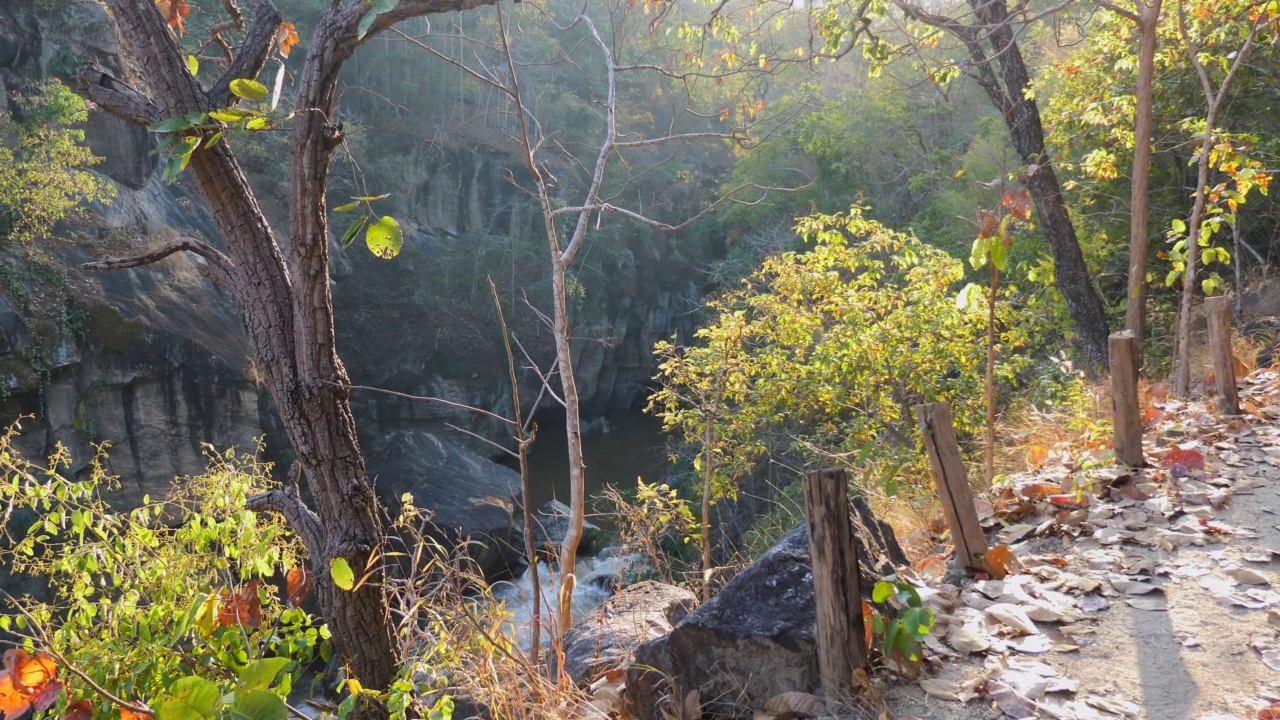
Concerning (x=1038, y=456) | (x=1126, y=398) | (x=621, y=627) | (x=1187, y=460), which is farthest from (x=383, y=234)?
(x=1038, y=456)

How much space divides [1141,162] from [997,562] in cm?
332

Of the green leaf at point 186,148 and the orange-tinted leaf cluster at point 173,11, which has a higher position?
the orange-tinted leaf cluster at point 173,11

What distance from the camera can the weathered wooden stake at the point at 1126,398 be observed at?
388 centimetres

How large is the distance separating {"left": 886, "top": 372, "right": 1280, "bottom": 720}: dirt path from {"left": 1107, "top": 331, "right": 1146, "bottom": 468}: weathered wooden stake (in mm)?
125

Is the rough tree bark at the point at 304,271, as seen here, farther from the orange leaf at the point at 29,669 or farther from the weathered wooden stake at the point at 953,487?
the weathered wooden stake at the point at 953,487

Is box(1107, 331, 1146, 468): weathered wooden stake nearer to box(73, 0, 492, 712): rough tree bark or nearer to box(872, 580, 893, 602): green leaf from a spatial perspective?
box(872, 580, 893, 602): green leaf

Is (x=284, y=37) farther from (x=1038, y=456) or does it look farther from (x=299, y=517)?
(x=1038, y=456)

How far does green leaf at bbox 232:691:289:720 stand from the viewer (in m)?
1.54

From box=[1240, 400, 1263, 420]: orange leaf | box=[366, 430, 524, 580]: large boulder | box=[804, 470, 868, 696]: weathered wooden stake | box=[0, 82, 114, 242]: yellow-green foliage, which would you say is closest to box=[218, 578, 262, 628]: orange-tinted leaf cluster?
box=[804, 470, 868, 696]: weathered wooden stake

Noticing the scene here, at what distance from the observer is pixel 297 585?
109 inches

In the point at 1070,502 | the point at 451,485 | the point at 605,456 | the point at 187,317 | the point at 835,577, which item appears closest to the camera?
the point at 835,577

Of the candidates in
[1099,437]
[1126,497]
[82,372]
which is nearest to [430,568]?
[1126,497]

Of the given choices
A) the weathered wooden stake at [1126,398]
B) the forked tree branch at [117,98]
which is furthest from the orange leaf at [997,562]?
the forked tree branch at [117,98]

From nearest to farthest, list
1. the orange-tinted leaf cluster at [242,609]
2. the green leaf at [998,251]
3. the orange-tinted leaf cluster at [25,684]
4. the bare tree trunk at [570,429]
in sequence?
the orange-tinted leaf cluster at [25,684], the orange-tinted leaf cluster at [242,609], the green leaf at [998,251], the bare tree trunk at [570,429]
